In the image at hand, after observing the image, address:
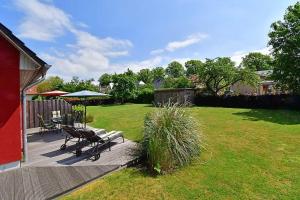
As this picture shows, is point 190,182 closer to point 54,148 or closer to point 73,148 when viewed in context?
point 73,148

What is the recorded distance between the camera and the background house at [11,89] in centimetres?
598

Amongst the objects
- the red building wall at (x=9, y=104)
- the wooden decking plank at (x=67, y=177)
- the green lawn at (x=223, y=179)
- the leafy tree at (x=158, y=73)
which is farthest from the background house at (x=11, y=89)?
the leafy tree at (x=158, y=73)

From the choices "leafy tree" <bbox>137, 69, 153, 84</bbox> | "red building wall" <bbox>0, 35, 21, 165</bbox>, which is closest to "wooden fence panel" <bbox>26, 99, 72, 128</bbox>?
"red building wall" <bbox>0, 35, 21, 165</bbox>

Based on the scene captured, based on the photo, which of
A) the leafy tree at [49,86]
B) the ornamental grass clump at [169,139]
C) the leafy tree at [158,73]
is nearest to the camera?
the ornamental grass clump at [169,139]

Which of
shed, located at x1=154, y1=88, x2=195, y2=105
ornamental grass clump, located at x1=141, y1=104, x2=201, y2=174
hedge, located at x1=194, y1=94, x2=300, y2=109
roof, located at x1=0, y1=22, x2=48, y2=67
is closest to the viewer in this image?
roof, located at x1=0, y1=22, x2=48, y2=67

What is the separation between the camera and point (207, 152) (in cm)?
810

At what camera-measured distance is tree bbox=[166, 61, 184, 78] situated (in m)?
91.9

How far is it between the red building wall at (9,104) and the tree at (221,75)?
23.7m

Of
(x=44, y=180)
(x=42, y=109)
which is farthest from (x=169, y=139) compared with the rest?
(x=42, y=109)

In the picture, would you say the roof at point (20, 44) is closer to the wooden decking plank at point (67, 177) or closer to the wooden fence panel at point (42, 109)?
the wooden decking plank at point (67, 177)

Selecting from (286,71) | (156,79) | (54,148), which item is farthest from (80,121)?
(156,79)

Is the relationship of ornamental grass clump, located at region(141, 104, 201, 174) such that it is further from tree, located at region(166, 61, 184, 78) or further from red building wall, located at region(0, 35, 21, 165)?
tree, located at region(166, 61, 184, 78)

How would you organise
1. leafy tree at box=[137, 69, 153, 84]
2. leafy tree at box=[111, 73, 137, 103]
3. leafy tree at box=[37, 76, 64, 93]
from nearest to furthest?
leafy tree at box=[111, 73, 137, 103] → leafy tree at box=[37, 76, 64, 93] → leafy tree at box=[137, 69, 153, 84]

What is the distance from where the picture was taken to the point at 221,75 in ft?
89.7
